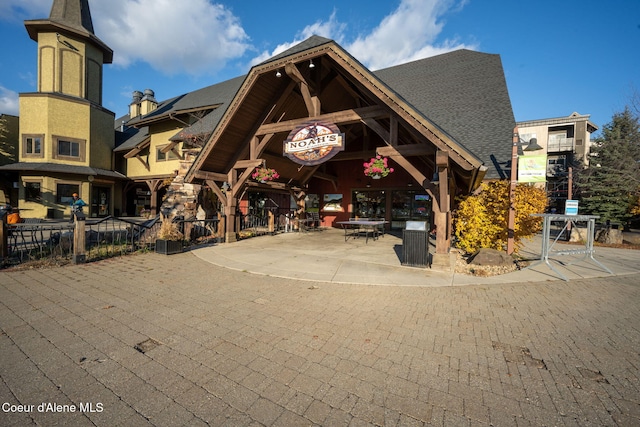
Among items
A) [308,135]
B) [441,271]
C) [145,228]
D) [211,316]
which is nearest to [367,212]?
[308,135]

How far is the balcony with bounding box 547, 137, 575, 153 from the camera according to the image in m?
33.3

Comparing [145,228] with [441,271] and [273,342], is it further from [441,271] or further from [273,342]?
[441,271]

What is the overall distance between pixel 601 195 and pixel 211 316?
903 inches

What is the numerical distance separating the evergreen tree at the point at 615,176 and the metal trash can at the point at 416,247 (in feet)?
48.3

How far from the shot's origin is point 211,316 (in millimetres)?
4062

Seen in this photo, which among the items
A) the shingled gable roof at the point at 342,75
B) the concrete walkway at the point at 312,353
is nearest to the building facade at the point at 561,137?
the shingled gable roof at the point at 342,75

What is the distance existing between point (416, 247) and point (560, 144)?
39.2 m

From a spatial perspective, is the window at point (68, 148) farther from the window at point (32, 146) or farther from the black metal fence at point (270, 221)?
the black metal fence at point (270, 221)

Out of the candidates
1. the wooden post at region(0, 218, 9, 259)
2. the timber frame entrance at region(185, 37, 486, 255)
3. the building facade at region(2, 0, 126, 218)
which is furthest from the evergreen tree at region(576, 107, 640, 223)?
the building facade at region(2, 0, 126, 218)

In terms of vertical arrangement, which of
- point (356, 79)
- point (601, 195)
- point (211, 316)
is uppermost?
point (356, 79)

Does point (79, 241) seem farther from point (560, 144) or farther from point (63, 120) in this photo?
point (560, 144)

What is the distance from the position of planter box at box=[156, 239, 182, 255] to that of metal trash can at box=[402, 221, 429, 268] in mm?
7016

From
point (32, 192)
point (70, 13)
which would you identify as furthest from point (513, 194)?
point (70, 13)

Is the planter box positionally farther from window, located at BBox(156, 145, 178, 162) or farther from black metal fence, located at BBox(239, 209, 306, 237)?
window, located at BBox(156, 145, 178, 162)
